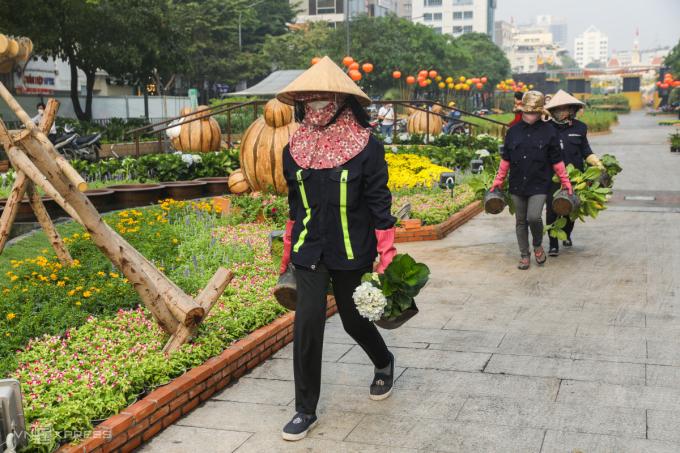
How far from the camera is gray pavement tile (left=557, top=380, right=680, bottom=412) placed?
16.1 ft

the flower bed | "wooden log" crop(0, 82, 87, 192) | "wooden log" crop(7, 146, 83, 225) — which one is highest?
"wooden log" crop(0, 82, 87, 192)

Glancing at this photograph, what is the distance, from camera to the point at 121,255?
17.7 ft

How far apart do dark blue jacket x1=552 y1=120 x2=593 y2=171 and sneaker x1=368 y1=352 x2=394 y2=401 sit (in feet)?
17.6

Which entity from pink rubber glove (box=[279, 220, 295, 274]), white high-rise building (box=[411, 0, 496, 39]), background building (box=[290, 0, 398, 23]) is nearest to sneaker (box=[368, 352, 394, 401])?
pink rubber glove (box=[279, 220, 295, 274])

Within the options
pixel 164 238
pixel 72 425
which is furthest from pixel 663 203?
pixel 72 425

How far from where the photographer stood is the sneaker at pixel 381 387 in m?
5.06

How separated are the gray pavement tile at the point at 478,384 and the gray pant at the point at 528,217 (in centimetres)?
356

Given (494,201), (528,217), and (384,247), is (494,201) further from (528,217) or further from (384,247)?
(384,247)

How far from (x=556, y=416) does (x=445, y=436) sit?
0.70 m

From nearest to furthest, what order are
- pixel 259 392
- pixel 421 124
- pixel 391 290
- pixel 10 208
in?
pixel 391 290 < pixel 259 392 < pixel 10 208 < pixel 421 124

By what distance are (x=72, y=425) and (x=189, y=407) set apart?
872mm

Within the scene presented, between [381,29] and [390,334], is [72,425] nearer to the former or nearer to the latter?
[390,334]

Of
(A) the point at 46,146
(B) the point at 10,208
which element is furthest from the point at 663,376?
(B) the point at 10,208

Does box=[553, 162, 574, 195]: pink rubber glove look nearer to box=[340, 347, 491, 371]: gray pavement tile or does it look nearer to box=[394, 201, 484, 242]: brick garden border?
box=[394, 201, 484, 242]: brick garden border
